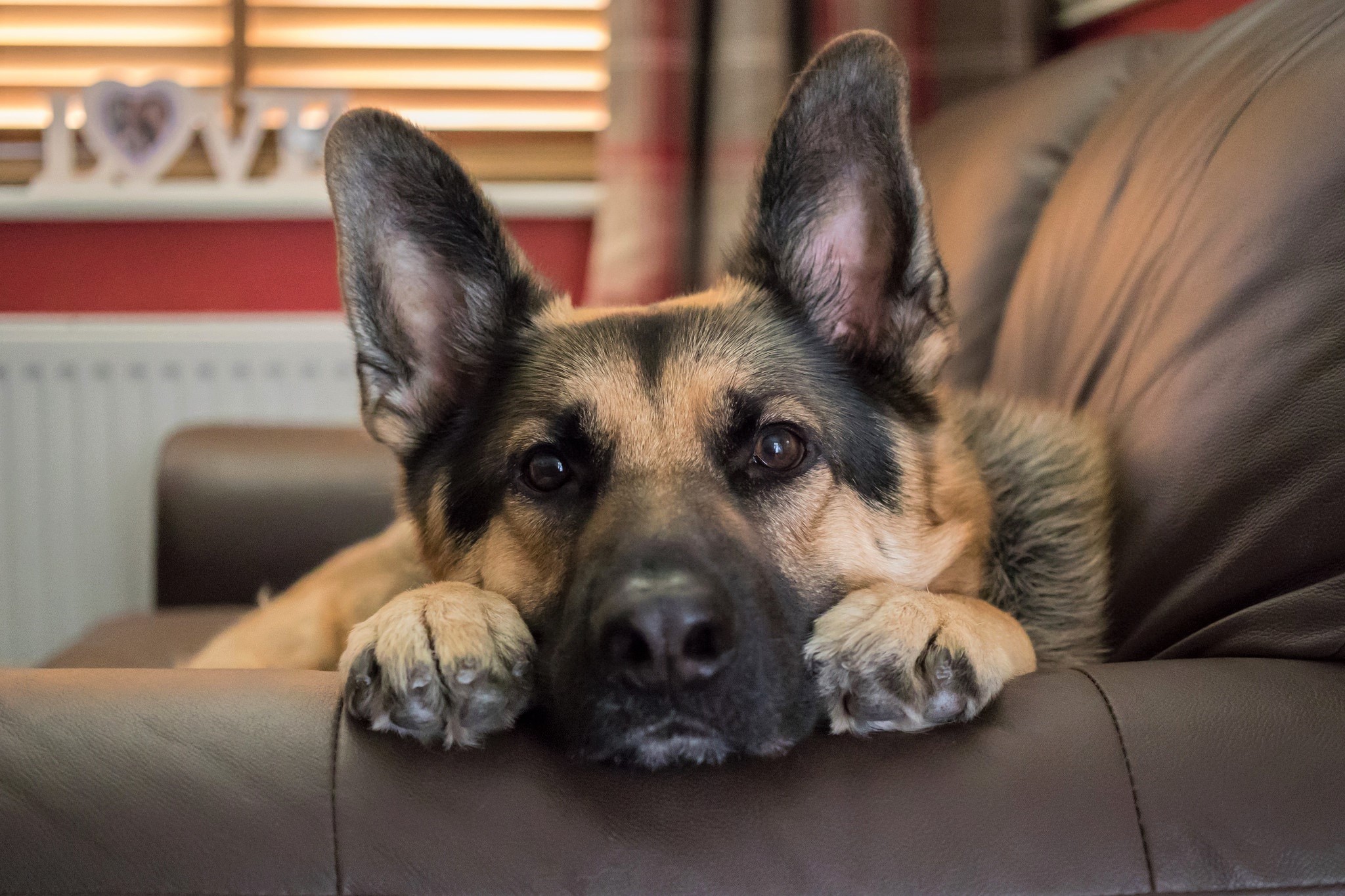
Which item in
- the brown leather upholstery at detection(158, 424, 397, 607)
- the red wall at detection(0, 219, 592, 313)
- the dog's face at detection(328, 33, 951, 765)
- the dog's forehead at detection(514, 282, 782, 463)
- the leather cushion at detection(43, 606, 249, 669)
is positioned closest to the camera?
the dog's face at detection(328, 33, 951, 765)

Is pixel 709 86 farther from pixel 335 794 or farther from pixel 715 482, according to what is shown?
pixel 335 794

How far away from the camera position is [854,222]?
1502 mm

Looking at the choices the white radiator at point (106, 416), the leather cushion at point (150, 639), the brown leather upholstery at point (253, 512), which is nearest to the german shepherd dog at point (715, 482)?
the leather cushion at point (150, 639)

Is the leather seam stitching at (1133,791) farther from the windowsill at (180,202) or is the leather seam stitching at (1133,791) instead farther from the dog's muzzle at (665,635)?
the windowsill at (180,202)

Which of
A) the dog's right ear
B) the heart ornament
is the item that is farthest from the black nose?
the heart ornament

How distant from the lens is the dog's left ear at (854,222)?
1313 mm

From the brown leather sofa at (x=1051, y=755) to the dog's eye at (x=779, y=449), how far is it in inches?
17.3

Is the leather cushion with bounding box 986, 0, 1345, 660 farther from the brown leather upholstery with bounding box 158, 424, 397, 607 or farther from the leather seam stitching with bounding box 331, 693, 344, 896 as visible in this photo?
the brown leather upholstery with bounding box 158, 424, 397, 607

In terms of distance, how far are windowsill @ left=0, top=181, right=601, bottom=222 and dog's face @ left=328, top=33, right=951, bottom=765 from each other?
187cm

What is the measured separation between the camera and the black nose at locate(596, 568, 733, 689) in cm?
101

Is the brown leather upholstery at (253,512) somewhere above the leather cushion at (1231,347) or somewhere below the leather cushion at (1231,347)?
below

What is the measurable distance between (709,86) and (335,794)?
108 inches

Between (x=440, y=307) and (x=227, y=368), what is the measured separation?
6.40 ft

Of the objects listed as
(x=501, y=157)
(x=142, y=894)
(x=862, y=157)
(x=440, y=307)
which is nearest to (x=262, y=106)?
(x=501, y=157)
